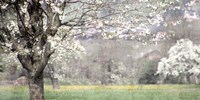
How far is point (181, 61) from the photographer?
493cm

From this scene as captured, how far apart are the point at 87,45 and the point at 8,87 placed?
97 cm

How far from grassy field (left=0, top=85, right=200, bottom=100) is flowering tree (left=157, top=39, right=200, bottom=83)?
159 millimetres

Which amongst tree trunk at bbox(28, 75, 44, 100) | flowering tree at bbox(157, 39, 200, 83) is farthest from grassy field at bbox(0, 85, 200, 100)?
tree trunk at bbox(28, 75, 44, 100)

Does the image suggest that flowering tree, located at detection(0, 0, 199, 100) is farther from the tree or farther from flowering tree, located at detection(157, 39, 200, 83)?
flowering tree, located at detection(157, 39, 200, 83)

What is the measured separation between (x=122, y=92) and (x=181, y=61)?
0.71 meters

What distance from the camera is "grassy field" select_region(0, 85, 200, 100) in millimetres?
4887

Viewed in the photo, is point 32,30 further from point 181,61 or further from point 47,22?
point 181,61

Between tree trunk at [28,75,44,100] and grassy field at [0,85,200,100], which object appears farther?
grassy field at [0,85,200,100]

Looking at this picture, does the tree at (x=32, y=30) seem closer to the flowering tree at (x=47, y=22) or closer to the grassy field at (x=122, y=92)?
the flowering tree at (x=47, y=22)

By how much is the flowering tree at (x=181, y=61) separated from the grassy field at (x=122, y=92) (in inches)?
6.2

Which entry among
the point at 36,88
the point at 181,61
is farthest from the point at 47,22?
the point at 181,61

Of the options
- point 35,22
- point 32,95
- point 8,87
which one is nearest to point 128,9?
point 35,22

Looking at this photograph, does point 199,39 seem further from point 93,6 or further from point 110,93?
point 93,6

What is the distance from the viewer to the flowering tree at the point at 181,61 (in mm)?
4902
